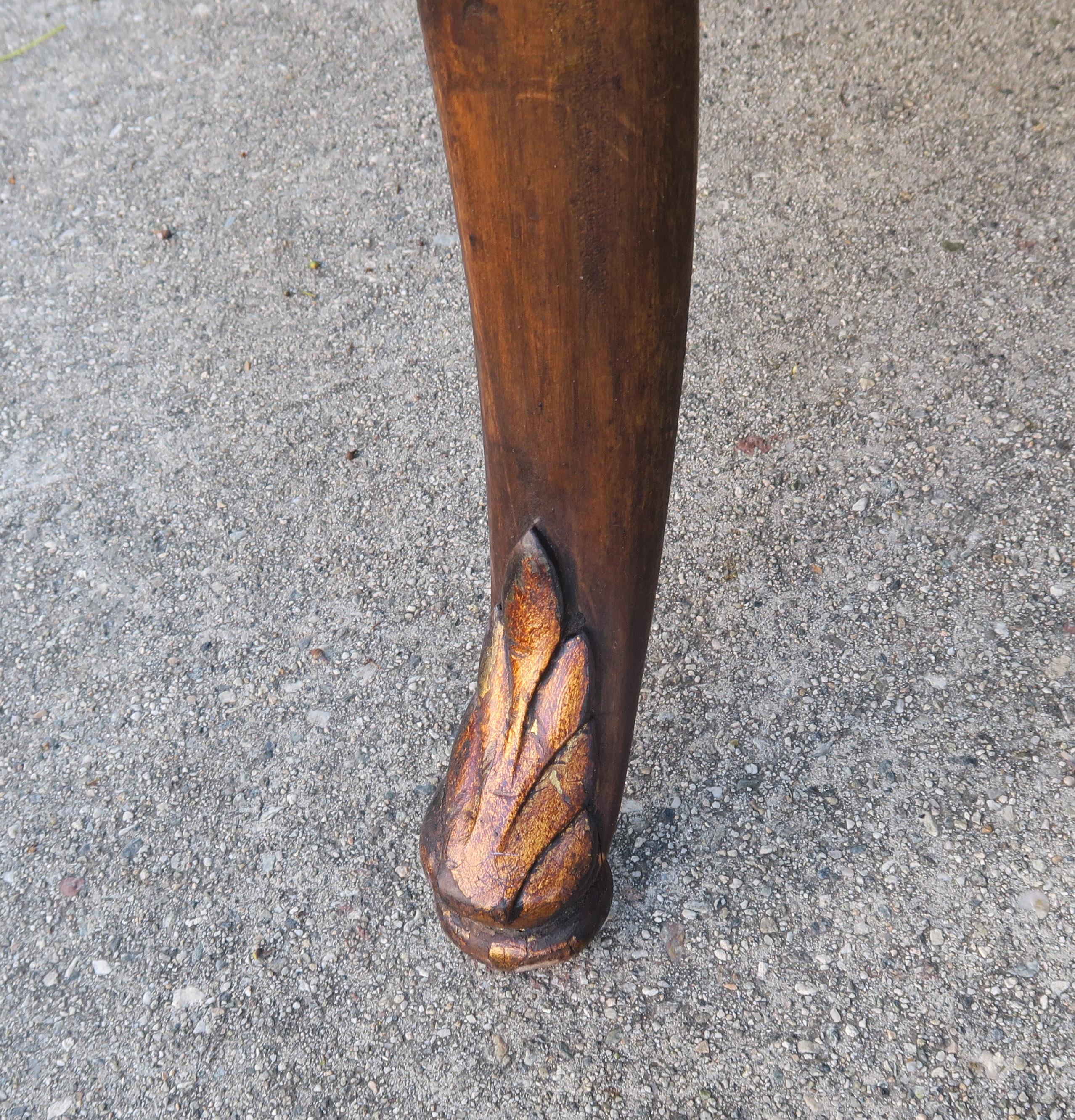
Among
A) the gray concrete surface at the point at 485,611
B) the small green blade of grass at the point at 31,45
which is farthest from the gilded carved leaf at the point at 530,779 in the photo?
the small green blade of grass at the point at 31,45

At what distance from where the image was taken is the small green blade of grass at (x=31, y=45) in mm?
2209

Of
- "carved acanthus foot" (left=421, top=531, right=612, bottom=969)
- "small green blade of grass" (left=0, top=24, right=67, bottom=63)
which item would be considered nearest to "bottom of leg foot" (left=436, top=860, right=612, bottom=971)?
"carved acanthus foot" (left=421, top=531, right=612, bottom=969)

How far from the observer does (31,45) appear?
88.1 inches

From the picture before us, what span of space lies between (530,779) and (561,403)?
0.31 metres

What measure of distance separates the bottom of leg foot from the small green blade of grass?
209 cm

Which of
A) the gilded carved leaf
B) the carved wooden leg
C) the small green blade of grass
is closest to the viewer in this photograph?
the carved wooden leg

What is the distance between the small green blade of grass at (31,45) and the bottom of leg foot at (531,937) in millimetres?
2092

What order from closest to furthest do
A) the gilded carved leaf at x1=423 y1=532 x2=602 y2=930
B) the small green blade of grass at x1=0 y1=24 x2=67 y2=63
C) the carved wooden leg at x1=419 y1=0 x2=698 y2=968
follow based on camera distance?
the carved wooden leg at x1=419 y1=0 x2=698 y2=968 → the gilded carved leaf at x1=423 y1=532 x2=602 y2=930 → the small green blade of grass at x1=0 y1=24 x2=67 y2=63

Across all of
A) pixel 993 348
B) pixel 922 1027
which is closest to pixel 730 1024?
pixel 922 1027

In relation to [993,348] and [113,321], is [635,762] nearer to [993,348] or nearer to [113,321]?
[993,348]

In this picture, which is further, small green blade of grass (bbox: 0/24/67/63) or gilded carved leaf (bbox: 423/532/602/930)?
small green blade of grass (bbox: 0/24/67/63)

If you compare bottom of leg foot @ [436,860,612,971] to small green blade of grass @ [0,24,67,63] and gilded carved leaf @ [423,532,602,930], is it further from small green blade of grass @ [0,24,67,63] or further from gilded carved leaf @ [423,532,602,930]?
small green blade of grass @ [0,24,67,63]

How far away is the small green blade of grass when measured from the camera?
2.21 m

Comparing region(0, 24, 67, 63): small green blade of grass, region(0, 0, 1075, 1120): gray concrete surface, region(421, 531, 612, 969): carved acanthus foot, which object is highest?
region(0, 24, 67, 63): small green blade of grass
